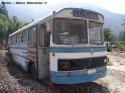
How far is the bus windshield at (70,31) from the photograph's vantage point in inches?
406

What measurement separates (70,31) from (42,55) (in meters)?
1.87

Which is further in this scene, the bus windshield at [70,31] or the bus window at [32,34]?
the bus window at [32,34]

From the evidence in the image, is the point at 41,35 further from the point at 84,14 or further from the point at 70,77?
the point at 70,77

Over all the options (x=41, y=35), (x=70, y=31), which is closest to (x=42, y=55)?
(x=41, y=35)

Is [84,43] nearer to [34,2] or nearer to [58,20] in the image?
[58,20]

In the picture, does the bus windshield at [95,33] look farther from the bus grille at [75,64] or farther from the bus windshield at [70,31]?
the bus grille at [75,64]

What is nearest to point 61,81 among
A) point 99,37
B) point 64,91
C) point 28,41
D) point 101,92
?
point 64,91

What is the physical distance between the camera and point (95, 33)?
1126 cm

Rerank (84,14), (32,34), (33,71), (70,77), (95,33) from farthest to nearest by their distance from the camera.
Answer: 1. (32,34)
2. (33,71)
3. (95,33)
4. (84,14)
5. (70,77)

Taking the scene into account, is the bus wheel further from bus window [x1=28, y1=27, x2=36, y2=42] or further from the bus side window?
the bus side window

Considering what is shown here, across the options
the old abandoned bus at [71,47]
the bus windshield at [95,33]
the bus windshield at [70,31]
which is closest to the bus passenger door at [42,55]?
the old abandoned bus at [71,47]

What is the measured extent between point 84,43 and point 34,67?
3.04 meters

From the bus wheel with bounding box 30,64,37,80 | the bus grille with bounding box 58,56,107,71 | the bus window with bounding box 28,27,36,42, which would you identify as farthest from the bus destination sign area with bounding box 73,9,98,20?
the bus wheel with bounding box 30,64,37,80

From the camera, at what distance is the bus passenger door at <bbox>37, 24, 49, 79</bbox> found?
1172 cm
